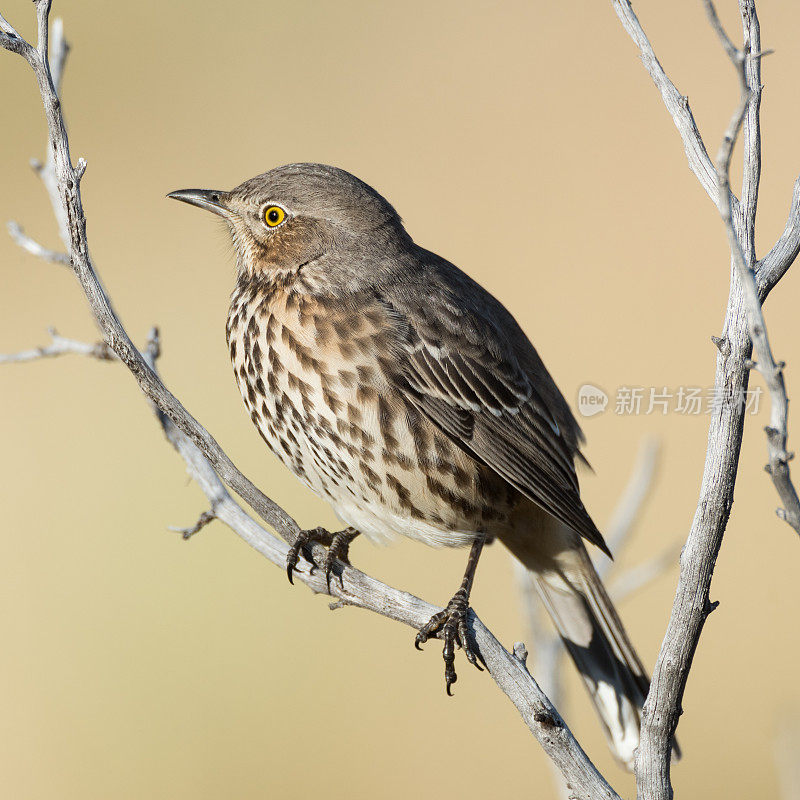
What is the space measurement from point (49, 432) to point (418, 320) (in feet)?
15.3

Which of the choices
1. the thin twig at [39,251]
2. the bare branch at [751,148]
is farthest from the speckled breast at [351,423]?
the bare branch at [751,148]

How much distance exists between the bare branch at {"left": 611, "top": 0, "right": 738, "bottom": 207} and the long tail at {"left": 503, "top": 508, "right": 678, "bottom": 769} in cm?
200

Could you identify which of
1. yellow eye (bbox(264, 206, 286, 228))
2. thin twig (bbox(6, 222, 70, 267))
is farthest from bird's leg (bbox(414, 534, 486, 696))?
thin twig (bbox(6, 222, 70, 267))

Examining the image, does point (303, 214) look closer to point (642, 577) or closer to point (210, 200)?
point (210, 200)

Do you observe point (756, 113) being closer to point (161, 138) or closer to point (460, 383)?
point (460, 383)

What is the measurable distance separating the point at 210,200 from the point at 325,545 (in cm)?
154

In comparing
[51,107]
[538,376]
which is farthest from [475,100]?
[51,107]

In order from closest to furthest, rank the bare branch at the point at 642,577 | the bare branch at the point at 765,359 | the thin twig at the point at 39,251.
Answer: the bare branch at the point at 765,359 → the thin twig at the point at 39,251 → the bare branch at the point at 642,577

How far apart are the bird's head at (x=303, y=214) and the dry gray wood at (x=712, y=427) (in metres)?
1.70

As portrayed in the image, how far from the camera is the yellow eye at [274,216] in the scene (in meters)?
4.11

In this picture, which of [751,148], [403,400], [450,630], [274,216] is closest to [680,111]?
[751,148]

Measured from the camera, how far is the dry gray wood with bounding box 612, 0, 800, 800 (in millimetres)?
2348

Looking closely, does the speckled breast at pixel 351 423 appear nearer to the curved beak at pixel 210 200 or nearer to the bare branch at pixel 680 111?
the curved beak at pixel 210 200

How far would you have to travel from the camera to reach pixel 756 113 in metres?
A: 2.44
